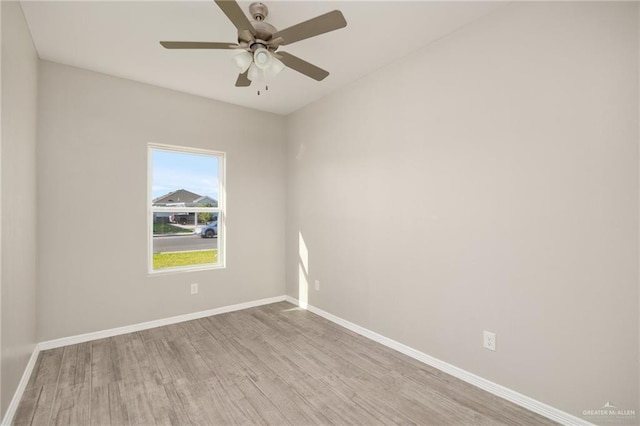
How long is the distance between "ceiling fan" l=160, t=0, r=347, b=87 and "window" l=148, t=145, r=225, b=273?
1.89m

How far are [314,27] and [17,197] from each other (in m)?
2.28

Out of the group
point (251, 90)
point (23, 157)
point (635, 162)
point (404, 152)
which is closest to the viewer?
point (635, 162)

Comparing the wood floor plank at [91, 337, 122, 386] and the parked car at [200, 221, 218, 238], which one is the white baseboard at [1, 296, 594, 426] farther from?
the parked car at [200, 221, 218, 238]

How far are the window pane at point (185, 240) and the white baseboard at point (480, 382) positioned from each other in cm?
197

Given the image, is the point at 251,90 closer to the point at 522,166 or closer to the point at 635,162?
the point at 522,166

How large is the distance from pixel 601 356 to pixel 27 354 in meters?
3.94

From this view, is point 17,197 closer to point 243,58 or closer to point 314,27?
point 243,58

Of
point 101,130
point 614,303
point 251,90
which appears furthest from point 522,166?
point 101,130

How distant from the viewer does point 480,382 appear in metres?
2.28

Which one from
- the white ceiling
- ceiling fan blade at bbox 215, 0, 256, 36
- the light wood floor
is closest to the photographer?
ceiling fan blade at bbox 215, 0, 256, 36

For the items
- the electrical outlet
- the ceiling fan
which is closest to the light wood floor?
the electrical outlet

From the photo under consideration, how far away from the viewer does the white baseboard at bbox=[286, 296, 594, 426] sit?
1.91 m

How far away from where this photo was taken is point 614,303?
173 cm

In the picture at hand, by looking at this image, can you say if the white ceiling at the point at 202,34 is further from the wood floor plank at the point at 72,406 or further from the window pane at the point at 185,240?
the wood floor plank at the point at 72,406
